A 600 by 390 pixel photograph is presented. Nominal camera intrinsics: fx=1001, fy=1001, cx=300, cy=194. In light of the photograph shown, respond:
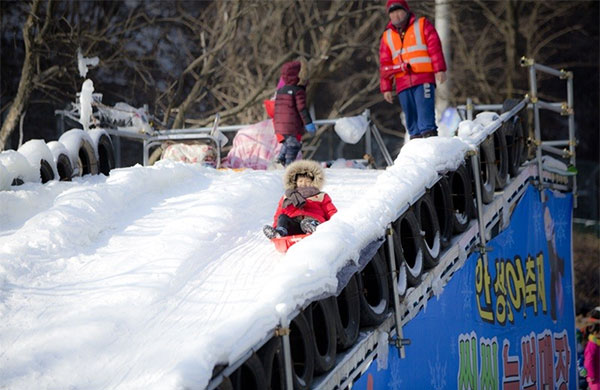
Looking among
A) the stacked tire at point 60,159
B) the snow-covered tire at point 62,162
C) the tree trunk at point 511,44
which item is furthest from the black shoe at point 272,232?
the tree trunk at point 511,44

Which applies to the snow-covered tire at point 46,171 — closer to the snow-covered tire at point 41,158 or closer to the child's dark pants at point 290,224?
the snow-covered tire at point 41,158

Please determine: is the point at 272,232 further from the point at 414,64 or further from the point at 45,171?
the point at 414,64

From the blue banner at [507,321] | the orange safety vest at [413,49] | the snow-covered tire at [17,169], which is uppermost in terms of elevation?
the orange safety vest at [413,49]

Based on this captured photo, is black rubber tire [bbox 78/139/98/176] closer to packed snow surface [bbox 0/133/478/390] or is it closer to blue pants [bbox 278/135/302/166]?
packed snow surface [bbox 0/133/478/390]

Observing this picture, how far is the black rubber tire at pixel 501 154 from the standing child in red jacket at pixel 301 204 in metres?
2.26

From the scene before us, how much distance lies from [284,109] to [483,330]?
12.9 ft

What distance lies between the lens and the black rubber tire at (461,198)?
8.46 metres

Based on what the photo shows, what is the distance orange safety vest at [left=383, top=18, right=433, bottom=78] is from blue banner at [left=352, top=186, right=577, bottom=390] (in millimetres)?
1705

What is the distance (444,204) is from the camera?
8.26m

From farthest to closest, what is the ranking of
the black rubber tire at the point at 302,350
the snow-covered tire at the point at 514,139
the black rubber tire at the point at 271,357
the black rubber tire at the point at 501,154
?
1. the snow-covered tire at the point at 514,139
2. the black rubber tire at the point at 501,154
3. the black rubber tire at the point at 302,350
4. the black rubber tire at the point at 271,357

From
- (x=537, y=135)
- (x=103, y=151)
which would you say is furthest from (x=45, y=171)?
(x=537, y=135)

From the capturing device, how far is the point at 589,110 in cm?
2612

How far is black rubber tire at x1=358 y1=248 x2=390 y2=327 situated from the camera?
6.75 metres

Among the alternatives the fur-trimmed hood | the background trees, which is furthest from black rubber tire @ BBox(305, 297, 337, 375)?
the background trees
